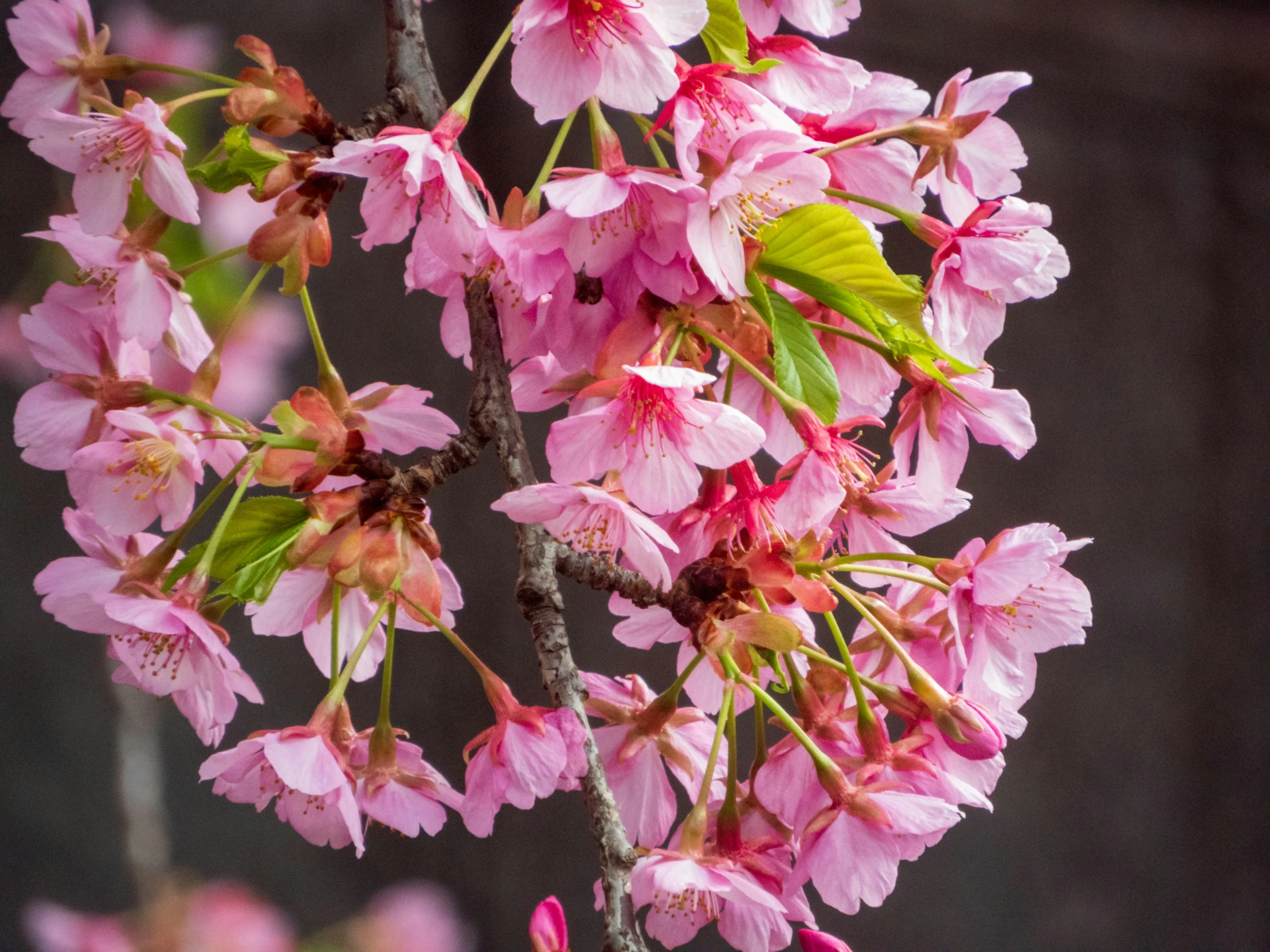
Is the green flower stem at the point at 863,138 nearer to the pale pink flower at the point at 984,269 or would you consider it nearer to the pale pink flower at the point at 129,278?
the pale pink flower at the point at 984,269

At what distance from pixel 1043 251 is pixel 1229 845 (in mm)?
1598

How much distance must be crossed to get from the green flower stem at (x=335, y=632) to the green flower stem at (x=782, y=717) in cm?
14

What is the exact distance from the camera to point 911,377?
362 mm

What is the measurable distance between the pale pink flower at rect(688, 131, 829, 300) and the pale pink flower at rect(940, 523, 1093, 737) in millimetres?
135

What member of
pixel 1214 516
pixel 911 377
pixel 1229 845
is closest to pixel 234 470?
pixel 911 377

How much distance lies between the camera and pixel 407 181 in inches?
11.9

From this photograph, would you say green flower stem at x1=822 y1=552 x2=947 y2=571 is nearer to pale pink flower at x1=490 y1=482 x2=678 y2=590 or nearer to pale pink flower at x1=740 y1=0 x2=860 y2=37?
pale pink flower at x1=490 y1=482 x2=678 y2=590

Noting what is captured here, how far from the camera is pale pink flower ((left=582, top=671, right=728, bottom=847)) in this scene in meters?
0.39

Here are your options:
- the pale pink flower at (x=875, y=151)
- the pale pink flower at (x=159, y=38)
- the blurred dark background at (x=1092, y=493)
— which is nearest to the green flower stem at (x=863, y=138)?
the pale pink flower at (x=875, y=151)

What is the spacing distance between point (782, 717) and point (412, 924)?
3.07ft

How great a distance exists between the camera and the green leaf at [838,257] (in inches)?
12.2

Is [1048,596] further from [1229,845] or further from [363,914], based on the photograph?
[1229,845]

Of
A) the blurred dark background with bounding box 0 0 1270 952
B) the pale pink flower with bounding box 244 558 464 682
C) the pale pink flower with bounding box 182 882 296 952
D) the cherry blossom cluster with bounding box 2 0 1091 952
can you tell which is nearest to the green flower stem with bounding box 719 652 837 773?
the cherry blossom cluster with bounding box 2 0 1091 952

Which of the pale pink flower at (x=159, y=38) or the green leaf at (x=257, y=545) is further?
the pale pink flower at (x=159, y=38)
